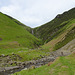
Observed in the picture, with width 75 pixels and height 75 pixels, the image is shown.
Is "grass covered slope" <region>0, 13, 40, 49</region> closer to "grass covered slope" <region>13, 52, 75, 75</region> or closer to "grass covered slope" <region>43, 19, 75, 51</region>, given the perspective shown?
"grass covered slope" <region>43, 19, 75, 51</region>

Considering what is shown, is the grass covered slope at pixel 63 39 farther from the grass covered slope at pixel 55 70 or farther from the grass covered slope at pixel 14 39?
the grass covered slope at pixel 55 70

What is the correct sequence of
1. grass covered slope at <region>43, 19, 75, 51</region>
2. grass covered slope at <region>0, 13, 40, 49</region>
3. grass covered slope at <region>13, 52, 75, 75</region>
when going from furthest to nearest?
grass covered slope at <region>0, 13, 40, 49</region>
grass covered slope at <region>43, 19, 75, 51</region>
grass covered slope at <region>13, 52, 75, 75</region>

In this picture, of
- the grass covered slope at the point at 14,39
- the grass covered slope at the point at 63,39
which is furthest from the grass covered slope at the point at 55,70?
the grass covered slope at the point at 63,39

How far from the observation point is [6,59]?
52125 mm

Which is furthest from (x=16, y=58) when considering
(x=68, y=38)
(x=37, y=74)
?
(x=68, y=38)

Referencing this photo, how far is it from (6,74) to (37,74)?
17.6 metres

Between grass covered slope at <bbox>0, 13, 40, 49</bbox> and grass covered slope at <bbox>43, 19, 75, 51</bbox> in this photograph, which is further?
grass covered slope at <bbox>0, 13, 40, 49</bbox>

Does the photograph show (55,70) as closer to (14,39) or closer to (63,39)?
(63,39)

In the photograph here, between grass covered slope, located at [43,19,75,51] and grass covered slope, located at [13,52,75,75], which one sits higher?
grass covered slope, located at [43,19,75,51]

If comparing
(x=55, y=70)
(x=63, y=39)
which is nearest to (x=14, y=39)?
(x=63, y=39)

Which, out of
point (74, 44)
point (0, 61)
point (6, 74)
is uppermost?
point (74, 44)

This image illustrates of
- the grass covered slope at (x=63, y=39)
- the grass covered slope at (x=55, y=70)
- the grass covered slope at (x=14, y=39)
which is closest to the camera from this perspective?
the grass covered slope at (x=55, y=70)

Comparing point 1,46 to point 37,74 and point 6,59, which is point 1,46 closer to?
point 6,59

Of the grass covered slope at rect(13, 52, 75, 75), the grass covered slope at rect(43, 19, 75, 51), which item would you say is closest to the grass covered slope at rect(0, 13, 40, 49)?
the grass covered slope at rect(43, 19, 75, 51)
